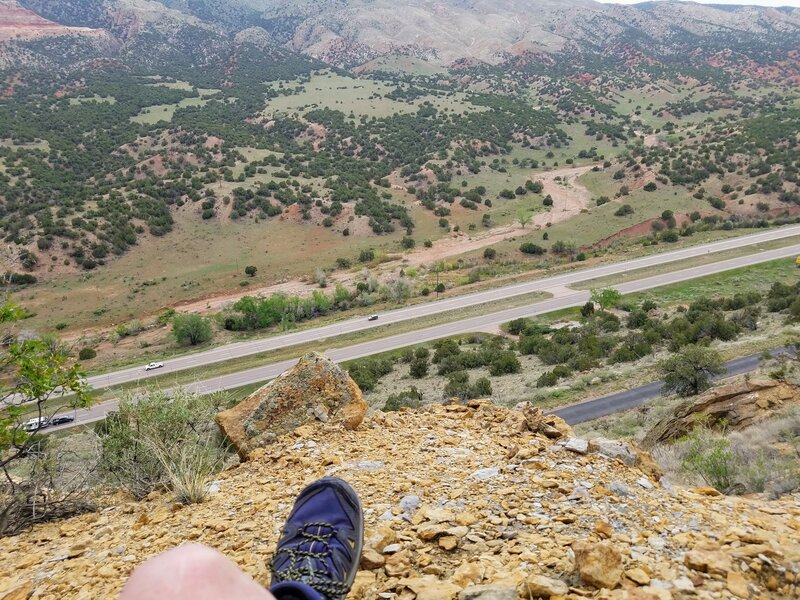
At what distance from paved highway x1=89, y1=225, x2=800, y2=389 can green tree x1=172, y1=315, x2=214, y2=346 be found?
3.24 m

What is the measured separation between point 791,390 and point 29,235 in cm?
7169

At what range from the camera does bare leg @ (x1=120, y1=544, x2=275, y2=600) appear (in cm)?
152

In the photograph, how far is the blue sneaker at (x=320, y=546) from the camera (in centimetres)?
295

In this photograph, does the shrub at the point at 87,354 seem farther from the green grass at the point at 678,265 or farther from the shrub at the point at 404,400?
the green grass at the point at 678,265

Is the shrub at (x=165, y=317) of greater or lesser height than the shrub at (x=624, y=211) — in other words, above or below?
below

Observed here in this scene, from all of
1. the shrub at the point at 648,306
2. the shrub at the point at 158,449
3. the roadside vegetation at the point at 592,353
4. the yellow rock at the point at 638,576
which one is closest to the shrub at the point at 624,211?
the roadside vegetation at the point at 592,353

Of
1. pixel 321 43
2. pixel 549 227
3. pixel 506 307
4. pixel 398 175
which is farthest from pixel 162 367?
pixel 321 43

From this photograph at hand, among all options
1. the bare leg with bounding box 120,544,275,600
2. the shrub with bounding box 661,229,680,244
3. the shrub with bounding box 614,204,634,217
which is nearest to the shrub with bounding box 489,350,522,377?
the bare leg with bounding box 120,544,275,600

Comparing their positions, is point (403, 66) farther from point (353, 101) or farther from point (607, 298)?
point (607, 298)

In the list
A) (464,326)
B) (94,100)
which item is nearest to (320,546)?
(464,326)

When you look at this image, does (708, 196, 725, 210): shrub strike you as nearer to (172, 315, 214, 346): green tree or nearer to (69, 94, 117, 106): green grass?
(172, 315, 214, 346): green tree

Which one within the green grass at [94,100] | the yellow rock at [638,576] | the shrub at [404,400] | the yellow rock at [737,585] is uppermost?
the green grass at [94,100]

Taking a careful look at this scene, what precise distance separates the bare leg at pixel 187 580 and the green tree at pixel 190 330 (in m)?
43.9

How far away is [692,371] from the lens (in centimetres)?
2002
